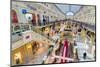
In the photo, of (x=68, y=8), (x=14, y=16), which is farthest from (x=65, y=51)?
(x=14, y=16)

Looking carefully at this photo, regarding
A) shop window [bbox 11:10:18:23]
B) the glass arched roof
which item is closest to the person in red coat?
the glass arched roof

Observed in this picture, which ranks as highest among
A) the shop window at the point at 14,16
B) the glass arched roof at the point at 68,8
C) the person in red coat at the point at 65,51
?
the glass arched roof at the point at 68,8

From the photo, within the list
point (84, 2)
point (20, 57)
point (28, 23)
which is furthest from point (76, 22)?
point (20, 57)

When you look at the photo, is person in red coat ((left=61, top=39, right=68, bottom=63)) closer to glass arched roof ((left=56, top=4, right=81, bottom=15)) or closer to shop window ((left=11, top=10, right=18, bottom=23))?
glass arched roof ((left=56, top=4, right=81, bottom=15))

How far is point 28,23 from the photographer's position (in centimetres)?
232

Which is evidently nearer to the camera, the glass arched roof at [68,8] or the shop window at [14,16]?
the shop window at [14,16]

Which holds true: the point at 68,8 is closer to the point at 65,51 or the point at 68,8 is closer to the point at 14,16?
the point at 65,51

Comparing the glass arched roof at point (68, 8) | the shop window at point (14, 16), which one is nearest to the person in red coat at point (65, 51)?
the glass arched roof at point (68, 8)

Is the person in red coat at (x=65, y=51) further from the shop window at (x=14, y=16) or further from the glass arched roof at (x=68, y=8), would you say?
the shop window at (x=14, y=16)

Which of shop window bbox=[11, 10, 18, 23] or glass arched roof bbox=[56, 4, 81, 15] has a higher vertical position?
glass arched roof bbox=[56, 4, 81, 15]

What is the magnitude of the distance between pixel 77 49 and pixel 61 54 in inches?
9.1
